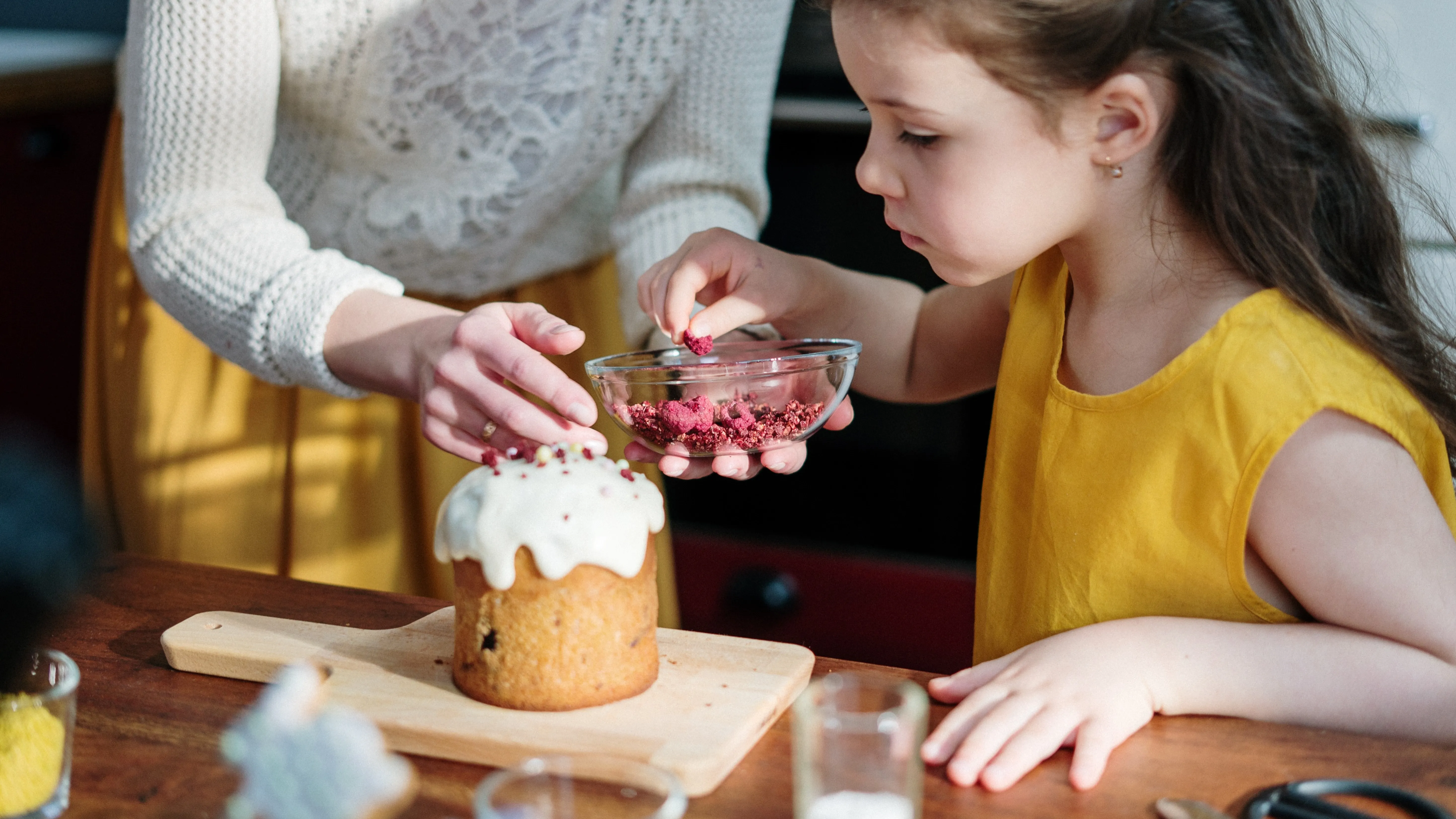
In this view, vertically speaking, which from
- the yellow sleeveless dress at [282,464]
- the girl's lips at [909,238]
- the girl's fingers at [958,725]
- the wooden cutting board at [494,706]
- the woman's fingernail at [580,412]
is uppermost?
the girl's lips at [909,238]

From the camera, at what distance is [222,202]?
128cm

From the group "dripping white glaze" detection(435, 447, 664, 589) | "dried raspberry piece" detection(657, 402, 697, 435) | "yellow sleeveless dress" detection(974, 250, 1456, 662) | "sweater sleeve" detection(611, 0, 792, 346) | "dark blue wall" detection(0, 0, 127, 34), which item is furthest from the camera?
"dark blue wall" detection(0, 0, 127, 34)

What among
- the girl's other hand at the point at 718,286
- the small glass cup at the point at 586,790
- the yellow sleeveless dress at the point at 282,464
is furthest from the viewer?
the yellow sleeveless dress at the point at 282,464

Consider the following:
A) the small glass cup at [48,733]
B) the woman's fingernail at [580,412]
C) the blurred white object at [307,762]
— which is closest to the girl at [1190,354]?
the woman's fingernail at [580,412]

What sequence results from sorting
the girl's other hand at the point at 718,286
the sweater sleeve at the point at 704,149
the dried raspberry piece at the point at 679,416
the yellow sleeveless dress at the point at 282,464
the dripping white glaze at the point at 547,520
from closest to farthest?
the dripping white glaze at the point at 547,520 → the dried raspberry piece at the point at 679,416 → the girl's other hand at the point at 718,286 → the sweater sleeve at the point at 704,149 → the yellow sleeveless dress at the point at 282,464

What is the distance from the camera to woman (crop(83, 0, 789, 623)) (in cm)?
117

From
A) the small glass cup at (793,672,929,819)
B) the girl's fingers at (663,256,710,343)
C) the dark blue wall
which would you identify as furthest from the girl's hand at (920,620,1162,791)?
the dark blue wall

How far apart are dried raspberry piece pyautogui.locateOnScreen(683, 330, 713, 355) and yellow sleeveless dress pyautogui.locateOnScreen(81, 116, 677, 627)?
46cm

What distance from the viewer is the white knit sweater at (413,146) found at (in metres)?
1.23

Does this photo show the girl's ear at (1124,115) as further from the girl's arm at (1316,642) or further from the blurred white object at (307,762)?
the blurred white object at (307,762)

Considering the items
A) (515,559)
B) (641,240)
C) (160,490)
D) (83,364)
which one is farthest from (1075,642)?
(83,364)

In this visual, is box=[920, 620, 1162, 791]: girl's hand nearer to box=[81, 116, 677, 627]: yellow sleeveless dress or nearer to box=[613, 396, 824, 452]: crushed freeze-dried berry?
box=[613, 396, 824, 452]: crushed freeze-dried berry

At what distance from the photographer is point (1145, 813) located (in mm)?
701

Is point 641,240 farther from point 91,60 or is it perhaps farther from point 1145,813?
point 91,60
